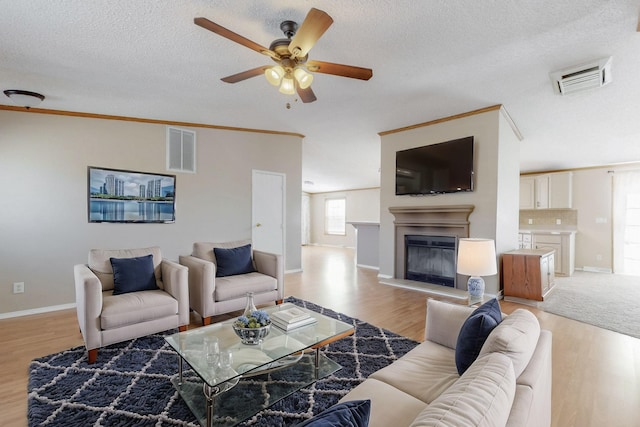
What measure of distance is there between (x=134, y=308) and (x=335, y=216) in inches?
372

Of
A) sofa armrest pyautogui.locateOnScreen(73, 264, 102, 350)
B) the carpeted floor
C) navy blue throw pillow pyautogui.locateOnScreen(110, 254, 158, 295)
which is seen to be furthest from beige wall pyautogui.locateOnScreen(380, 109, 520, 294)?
sofa armrest pyautogui.locateOnScreen(73, 264, 102, 350)

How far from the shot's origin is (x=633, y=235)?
6168 mm

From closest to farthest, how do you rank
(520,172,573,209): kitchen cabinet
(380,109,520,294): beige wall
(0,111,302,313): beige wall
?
(0,111,302,313): beige wall < (380,109,520,294): beige wall < (520,172,573,209): kitchen cabinet

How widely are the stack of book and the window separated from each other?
29.1 feet

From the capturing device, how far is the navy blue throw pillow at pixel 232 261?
3600 millimetres

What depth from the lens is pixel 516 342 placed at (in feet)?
3.75

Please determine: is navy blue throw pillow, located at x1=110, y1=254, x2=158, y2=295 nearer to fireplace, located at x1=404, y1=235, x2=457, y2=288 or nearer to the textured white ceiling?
the textured white ceiling

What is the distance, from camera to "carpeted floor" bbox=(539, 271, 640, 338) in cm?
338

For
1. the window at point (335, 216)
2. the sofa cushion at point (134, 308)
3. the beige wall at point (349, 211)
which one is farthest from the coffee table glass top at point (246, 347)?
the window at point (335, 216)

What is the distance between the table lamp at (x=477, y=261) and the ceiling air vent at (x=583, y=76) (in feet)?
6.93

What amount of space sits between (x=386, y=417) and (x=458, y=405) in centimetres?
51

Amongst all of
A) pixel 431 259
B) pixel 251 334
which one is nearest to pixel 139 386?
pixel 251 334

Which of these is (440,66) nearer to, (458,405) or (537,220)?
(458,405)

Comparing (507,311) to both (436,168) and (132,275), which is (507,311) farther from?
(132,275)
